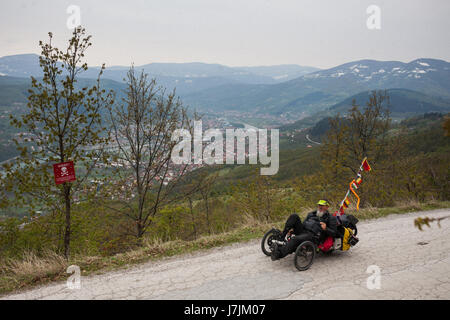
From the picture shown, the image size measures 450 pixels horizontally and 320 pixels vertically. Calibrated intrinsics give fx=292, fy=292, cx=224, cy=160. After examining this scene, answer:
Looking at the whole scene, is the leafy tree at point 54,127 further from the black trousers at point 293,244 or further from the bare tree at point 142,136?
the black trousers at point 293,244

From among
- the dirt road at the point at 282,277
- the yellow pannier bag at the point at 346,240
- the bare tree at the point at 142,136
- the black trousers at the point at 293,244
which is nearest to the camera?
the dirt road at the point at 282,277

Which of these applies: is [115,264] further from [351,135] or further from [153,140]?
[351,135]

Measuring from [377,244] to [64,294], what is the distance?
26.1 feet

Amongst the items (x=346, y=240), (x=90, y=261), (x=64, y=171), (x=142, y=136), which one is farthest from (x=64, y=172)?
(x=346, y=240)

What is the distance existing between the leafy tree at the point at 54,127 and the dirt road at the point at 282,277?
407 cm

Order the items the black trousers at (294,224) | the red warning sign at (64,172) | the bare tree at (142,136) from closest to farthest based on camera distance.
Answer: the black trousers at (294,224), the red warning sign at (64,172), the bare tree at (142,136)

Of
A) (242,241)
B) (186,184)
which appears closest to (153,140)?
(186,184)

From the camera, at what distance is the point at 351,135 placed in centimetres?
1908

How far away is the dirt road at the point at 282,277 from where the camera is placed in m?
5.62

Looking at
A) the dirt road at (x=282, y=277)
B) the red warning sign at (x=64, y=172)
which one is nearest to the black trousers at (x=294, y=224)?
the dirt road at (x=282, y=277)

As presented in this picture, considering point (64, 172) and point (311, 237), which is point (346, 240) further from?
point (64, 172)

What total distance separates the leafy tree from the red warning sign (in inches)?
51.8

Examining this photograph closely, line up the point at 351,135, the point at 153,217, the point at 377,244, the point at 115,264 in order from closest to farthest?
1. the point at 115,264
2. the point at 377,244
3. the point at 153,217
4. the point at 351,135

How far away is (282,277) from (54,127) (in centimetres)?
836
